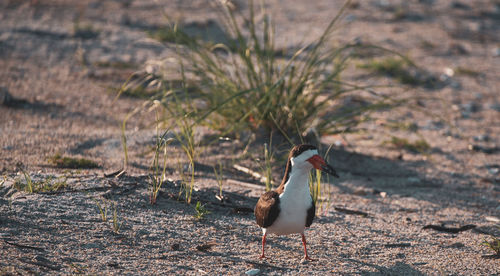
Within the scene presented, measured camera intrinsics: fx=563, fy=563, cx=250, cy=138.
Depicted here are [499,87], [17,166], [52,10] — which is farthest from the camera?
[52,10]

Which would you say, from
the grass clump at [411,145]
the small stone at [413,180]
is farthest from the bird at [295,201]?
the grass clump at [411,145]

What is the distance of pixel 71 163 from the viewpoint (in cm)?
421

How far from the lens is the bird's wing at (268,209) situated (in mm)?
2881

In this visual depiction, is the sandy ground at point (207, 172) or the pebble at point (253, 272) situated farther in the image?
the sandy ground at point (207, 172)

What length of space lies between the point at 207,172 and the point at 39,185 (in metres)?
1.31

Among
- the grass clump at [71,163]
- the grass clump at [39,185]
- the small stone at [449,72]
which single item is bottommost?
the small stone at [449,72]

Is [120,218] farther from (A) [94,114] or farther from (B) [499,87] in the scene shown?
(B) [499,87]

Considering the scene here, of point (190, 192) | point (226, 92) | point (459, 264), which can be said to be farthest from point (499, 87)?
point (190, 192)

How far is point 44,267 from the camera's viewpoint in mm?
2707

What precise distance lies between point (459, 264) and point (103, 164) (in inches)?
103

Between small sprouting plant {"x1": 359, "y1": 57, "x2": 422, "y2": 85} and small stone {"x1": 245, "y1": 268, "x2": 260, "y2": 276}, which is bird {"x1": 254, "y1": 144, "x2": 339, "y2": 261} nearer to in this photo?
small stone {"x1": 245, "y1": 268, "x2": 260, "y2": 276}

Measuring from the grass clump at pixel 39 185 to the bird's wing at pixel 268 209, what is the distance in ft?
4.51

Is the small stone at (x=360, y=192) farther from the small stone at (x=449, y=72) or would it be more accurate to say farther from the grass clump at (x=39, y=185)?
the small stone at (x=449, y=72)

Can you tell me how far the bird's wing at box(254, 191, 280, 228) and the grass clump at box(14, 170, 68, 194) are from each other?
4.51 feet
